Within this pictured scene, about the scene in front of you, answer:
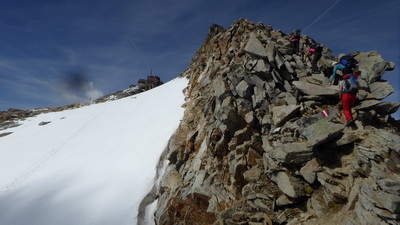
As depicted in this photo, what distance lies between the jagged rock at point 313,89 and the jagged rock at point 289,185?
509cm

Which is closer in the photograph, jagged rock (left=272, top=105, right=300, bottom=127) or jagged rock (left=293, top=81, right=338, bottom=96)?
jagged rock (left=272, top=105, right=300, bottom=127)

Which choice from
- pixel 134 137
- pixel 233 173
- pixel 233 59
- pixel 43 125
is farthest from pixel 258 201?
pixel 43 125

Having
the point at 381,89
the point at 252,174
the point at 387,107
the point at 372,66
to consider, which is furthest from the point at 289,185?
the point at 372,66

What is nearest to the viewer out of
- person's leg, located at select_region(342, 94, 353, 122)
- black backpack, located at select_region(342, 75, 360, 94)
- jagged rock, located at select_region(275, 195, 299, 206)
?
jagged rock, located at select_region(275, 195, 299, 206)

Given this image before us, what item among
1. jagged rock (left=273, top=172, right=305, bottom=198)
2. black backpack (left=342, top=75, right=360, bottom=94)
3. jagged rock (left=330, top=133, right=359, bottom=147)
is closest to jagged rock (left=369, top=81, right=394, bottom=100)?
black backpack (left=342, top=75, right=360, bottom=94)

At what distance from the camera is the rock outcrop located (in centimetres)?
777

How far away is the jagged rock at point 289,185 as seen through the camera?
8.67 metres

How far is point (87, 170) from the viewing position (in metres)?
20.5

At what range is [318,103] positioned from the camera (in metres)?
11.3

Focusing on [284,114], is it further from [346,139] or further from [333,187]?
[333,187]

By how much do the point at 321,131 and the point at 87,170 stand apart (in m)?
20.8

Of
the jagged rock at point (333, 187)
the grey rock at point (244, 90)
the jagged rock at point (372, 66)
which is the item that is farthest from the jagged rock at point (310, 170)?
the jagged rock at point (372, 66)

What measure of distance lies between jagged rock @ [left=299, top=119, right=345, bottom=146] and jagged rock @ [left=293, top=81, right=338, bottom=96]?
2391mm

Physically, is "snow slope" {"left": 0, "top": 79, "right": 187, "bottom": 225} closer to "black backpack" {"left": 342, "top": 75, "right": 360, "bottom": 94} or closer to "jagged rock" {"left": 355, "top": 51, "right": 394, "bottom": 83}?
"black backpack" {"left": 342, "top": 75, "right": 360, "bottom": 94}
